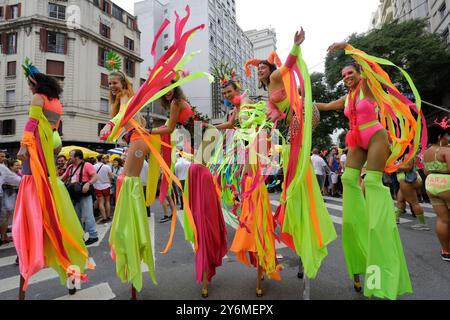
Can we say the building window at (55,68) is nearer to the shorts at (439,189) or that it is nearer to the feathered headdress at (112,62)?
the feathered headdress at (112,62)

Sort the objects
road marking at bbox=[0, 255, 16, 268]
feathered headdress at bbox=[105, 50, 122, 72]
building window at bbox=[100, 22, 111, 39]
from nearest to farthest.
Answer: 1. feathered headdress at bbox=[105, 50, 122, 72]
2. road marking at bbox=[0, 255, 16, 268]
3. building window at bbox=[100, 22, 111, 39]

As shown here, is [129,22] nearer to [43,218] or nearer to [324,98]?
[324,98]

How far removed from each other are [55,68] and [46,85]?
2498 cm

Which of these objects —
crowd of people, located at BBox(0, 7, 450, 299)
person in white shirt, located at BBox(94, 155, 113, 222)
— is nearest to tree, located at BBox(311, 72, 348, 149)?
person in white shirt, located at BBox(94, 155, 113, 222)

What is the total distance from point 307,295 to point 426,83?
1924cm

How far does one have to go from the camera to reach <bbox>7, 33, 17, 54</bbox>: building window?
2331cm

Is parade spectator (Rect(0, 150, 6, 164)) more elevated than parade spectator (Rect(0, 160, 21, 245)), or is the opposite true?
parade spectator (Rect(0, 150, 6, 164))

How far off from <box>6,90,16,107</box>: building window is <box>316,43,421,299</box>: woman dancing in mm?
28048

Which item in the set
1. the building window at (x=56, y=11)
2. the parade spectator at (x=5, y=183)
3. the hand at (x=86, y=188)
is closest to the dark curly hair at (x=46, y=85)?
the hand at (x=86, y=188)

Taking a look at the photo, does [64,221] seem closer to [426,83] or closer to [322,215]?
[322,215]

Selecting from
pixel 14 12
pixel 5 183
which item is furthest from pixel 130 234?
pixel 14 12

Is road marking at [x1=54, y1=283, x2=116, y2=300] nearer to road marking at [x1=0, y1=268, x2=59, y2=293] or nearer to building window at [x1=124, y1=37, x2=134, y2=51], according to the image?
road marking at [x1=0, y1=268, x2=59, y2=293]

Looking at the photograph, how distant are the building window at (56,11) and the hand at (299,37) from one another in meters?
28.5
